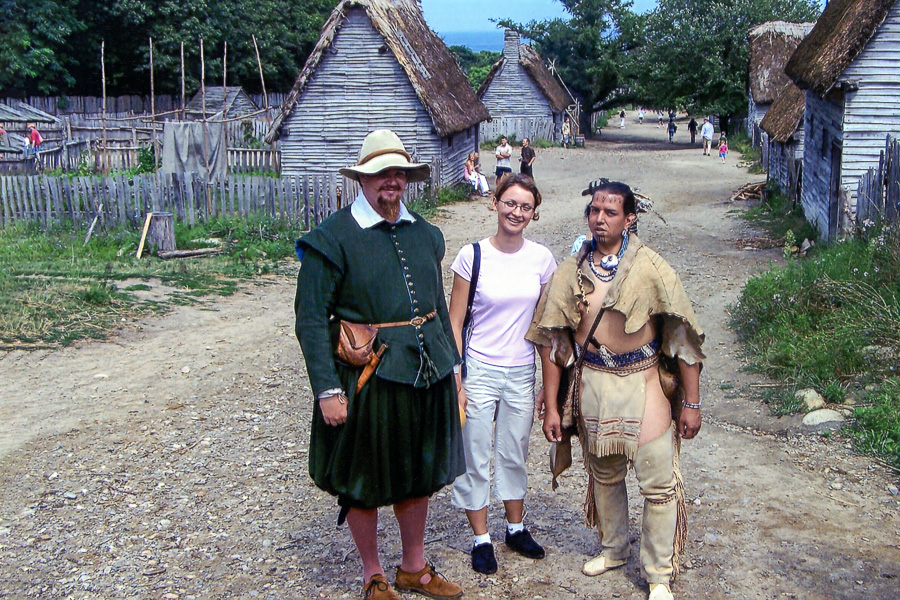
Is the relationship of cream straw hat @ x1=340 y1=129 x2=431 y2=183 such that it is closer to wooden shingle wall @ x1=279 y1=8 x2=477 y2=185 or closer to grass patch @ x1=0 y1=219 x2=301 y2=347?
grass patch @ x1=0 y1=219 x2=301 y2=347

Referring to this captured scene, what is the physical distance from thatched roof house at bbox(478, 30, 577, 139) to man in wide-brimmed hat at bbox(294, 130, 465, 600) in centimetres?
3494

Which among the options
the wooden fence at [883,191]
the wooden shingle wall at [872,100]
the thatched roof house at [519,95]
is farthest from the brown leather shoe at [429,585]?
the thatched roof house at [519,95]

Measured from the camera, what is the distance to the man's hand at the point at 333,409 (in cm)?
348

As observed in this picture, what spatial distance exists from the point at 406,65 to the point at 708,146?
17.4m

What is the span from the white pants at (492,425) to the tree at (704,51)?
112 ft

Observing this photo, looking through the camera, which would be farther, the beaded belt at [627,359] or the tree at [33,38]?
the tree at [33,38]

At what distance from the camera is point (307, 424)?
6.54m

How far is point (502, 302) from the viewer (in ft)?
13.2

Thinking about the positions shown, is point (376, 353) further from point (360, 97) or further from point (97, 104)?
point (97, 104)

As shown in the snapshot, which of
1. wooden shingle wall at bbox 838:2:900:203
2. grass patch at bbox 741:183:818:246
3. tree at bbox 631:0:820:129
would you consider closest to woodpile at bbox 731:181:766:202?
grass patch at bbox 741:183:818:246

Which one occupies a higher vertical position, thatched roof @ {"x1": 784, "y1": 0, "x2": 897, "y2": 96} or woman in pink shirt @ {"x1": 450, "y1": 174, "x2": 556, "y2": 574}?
thatched roof @ {"x1": 784, "y1": 0, "x2": 897, "y2": 96}

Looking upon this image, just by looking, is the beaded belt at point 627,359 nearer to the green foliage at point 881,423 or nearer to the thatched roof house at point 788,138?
the green foliage at point 881,423

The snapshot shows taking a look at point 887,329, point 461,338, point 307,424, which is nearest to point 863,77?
point 887,329

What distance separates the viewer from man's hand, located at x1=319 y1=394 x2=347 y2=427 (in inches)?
137
